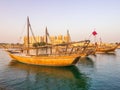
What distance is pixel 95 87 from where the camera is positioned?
1831 cm

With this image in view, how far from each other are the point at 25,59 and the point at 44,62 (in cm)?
558

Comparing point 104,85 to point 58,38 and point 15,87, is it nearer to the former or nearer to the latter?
point 15,87

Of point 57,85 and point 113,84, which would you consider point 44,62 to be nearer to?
point 57,85

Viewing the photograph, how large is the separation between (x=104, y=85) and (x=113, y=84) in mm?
1251

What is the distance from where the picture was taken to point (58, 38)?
6147 inches

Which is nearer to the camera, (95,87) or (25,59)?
(95,87)

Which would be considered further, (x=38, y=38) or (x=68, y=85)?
(x=38, y=38)

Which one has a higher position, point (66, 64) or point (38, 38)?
point (38, 38)

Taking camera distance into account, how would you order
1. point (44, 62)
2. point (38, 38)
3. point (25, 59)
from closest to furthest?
1. point (44, 62)
2. point (25, 59)
3. point (38, 38)

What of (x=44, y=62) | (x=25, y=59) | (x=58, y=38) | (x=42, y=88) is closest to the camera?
(x=42, y=88)

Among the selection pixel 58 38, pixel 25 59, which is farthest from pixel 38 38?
pixel 25 59

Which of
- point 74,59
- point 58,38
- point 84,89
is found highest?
point 58,38

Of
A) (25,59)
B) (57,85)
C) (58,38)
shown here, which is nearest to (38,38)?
(58,38)

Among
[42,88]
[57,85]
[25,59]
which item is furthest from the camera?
[25,59]
